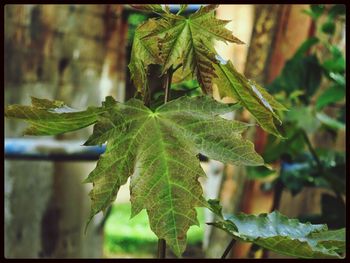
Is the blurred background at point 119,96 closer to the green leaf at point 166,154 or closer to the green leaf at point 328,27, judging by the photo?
the green leaf at point 328,27

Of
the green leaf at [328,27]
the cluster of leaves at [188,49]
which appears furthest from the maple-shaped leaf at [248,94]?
the green leaf at [328,27]

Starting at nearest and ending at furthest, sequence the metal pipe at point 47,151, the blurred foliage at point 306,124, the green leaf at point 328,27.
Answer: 1. the metal pipe at point 47,151
2. the blurred foliage at point 306,124
3. the green leaf at point 328,27

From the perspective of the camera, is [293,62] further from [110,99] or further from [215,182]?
[110,99]

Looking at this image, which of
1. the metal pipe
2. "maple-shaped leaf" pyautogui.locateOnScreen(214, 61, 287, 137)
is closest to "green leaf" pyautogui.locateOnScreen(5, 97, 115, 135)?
"maple-shaped leaf" pyautogui.locateOnScreen(214, 61, 287, 137)

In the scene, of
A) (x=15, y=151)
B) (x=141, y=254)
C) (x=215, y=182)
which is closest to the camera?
(x=15, y=151)

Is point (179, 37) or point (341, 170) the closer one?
point (179, 37)

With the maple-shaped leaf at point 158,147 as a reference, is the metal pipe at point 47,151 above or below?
below

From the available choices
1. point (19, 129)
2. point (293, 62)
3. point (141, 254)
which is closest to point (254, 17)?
point (293, 62)

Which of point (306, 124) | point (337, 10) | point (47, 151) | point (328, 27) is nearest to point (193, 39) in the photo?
point (47, 151)
